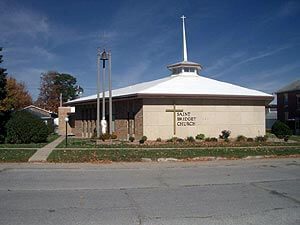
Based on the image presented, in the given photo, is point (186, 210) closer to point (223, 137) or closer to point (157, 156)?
point (157, 156)

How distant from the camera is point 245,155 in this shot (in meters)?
19.5

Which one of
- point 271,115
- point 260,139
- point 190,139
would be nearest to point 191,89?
point 190,139

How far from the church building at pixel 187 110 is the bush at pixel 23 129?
690 centimetres

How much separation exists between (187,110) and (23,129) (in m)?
11.8

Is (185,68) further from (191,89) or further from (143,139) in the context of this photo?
(143,139)

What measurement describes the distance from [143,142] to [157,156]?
29.7 feet

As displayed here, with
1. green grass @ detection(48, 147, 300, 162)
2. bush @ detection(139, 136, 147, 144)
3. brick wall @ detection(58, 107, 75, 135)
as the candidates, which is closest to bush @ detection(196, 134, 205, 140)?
bush @ detection(139, 136, 147, 144)

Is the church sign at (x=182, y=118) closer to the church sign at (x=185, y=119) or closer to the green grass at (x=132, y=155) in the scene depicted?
the church sign at (x=185, y=119)

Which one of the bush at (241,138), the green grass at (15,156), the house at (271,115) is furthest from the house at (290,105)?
the green grass at (15,156)

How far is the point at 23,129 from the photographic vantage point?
26.1 meters

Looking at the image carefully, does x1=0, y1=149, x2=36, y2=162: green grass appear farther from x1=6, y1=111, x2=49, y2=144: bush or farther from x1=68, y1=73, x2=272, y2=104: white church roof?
x1=68, y1=73, x2=272, y2=104: white church roof

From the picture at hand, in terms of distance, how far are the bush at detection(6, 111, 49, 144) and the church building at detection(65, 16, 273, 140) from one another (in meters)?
6.90

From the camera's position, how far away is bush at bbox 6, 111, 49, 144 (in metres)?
26.0

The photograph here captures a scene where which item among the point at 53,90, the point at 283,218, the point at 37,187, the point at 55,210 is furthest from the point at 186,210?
the point at 53,90
